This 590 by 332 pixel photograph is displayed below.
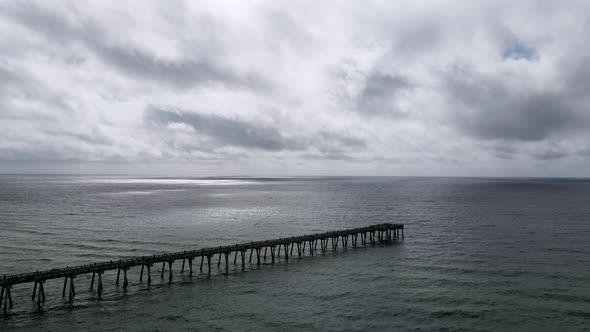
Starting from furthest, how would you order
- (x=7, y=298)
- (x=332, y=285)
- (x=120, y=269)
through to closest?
(x=120, y=269), (x=332, y=285), (x=7, y=298)

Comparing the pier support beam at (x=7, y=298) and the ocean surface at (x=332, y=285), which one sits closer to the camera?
the ocean surface at (x=332, y=285)

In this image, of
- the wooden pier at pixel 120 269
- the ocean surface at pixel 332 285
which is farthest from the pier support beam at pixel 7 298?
the ocean surface at pixel 332 285

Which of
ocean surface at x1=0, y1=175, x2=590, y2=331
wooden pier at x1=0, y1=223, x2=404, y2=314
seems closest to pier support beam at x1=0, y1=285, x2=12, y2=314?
wooden pier at x1=0, y1=223, x2=404, y2=314

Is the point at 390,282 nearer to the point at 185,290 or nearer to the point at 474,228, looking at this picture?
the point at 185,290

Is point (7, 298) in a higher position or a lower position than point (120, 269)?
lower

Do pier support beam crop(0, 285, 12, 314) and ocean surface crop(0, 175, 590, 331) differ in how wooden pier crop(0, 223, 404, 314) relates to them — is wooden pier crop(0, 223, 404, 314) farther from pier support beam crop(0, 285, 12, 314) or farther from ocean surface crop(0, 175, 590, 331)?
ocean surface crop(0, 175, 590, 331)

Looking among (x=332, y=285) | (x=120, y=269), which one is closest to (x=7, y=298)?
(x=120, y=269)

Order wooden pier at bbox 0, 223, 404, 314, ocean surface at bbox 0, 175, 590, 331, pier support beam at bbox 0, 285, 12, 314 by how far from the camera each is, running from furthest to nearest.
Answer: wooden pier at bbox 0, 223, 404, 314, pier support beam at bbox 0, 285, 12, 314, ocean surface at bbox 0, 175, 590, 331

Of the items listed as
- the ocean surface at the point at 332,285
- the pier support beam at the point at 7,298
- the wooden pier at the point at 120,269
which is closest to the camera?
the ocean surface at the point at 332,285

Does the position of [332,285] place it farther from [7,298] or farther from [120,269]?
[7,298]

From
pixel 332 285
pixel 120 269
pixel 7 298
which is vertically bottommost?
pixel 332 285

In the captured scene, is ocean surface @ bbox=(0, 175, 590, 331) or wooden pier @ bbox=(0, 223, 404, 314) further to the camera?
wooden pier @ bbox=(0, 223, 404, 314)

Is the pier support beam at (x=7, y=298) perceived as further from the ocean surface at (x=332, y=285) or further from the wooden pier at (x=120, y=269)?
the ocean surface at (x=332, y=285)

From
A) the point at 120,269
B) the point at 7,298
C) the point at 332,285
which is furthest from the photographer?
the point at 120,269
